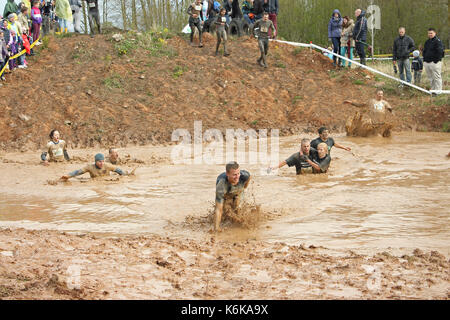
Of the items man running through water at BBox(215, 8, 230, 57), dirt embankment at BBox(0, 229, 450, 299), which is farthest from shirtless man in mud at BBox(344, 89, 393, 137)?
dirt embankment at BBox(0, 229, 450, 299)

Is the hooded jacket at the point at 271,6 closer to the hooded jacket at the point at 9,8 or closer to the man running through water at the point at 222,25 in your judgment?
the man running through water at the point at 222,25

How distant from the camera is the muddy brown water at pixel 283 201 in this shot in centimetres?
811

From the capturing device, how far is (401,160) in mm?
14109

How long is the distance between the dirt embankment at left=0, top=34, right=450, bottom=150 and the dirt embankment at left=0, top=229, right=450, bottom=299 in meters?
10.6

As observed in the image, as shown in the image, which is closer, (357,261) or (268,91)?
(357,261)

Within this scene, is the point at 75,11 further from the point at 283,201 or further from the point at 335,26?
the point at 283,201

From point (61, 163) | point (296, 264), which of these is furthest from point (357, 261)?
point (61, 163)

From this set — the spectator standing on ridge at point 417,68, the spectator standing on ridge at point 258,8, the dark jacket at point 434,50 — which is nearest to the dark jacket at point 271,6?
the spectator standing on ridge at point 258,8

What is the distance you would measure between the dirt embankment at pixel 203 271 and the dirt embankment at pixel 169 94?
1065cm

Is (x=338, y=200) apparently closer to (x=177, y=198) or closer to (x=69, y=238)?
(x=177, y=198)

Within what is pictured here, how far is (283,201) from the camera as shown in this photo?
10430 mm

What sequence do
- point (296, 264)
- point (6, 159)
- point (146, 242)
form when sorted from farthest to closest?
point (6, 159)
point (146, 242)
point (296, 264)

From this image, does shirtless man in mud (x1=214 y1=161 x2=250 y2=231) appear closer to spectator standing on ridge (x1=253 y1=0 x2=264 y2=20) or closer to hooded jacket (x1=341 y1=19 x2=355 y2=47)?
hooded jacket (x1=341 y1=19 x2=355 y2=47)
